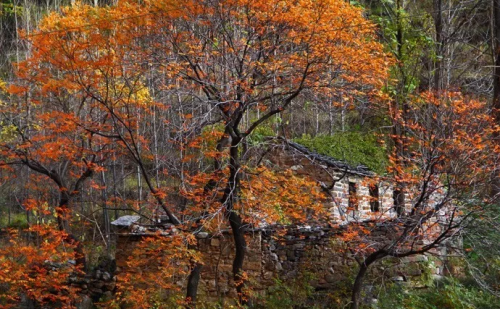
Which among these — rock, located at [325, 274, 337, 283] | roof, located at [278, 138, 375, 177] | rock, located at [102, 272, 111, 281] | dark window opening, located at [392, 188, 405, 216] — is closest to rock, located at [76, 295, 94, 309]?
rock, located at [102, 272, 111, 281]

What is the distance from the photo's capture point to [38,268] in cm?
1160

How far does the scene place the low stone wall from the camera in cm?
Result: 1102

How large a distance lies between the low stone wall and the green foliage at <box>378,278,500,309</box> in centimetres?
84

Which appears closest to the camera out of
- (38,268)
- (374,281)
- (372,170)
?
(374,281)

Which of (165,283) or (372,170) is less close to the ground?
(372,170)

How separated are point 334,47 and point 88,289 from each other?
753 cm

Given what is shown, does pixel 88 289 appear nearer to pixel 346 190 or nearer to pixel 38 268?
pixel 38 268

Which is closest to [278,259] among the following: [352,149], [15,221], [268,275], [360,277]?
[268,275]

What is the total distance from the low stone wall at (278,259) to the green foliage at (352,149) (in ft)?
14.2

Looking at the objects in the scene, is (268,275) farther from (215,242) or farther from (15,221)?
(15,221)

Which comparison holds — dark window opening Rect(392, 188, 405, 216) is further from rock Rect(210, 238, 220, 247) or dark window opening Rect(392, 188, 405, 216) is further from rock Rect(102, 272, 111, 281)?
rock Rect(102, 272, 111, 281)

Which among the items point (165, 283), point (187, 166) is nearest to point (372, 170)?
point (187, 166)

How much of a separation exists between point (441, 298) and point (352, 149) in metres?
6.77

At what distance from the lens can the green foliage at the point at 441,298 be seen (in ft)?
31.4
